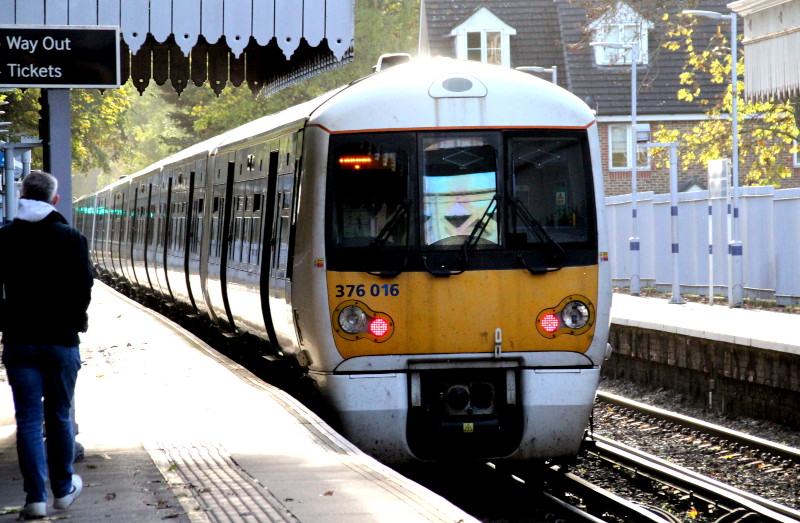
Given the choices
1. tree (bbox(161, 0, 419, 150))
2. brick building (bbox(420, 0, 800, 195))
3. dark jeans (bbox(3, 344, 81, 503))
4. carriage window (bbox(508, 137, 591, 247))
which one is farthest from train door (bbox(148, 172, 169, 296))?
tree (bbox(161, 0, 419, 150))

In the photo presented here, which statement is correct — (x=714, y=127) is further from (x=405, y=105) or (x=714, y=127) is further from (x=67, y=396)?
(x=67, y=396)

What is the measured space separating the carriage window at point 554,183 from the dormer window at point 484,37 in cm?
3827

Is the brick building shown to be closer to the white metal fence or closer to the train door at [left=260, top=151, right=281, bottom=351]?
the white metal fence

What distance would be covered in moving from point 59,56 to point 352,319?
8.36ft

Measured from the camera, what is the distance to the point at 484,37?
47500mm

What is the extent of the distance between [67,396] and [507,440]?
3.55 metres

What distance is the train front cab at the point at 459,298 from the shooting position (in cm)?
944

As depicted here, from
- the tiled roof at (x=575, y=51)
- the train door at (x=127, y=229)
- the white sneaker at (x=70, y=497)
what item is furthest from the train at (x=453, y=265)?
the tiled roof at (x=575, y=51)

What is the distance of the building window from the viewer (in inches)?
1778

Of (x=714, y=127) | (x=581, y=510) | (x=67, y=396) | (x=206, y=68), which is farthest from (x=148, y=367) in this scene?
(x=714, y=127)

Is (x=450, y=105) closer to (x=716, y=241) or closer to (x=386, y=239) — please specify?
(x=386, y=239)

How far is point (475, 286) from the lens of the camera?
946 centimetres

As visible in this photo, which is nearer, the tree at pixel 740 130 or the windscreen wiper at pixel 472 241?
the windscreen wiper at pixel 472 241

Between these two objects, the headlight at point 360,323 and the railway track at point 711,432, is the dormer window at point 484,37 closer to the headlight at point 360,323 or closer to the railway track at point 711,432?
the railway track at point 711,432
